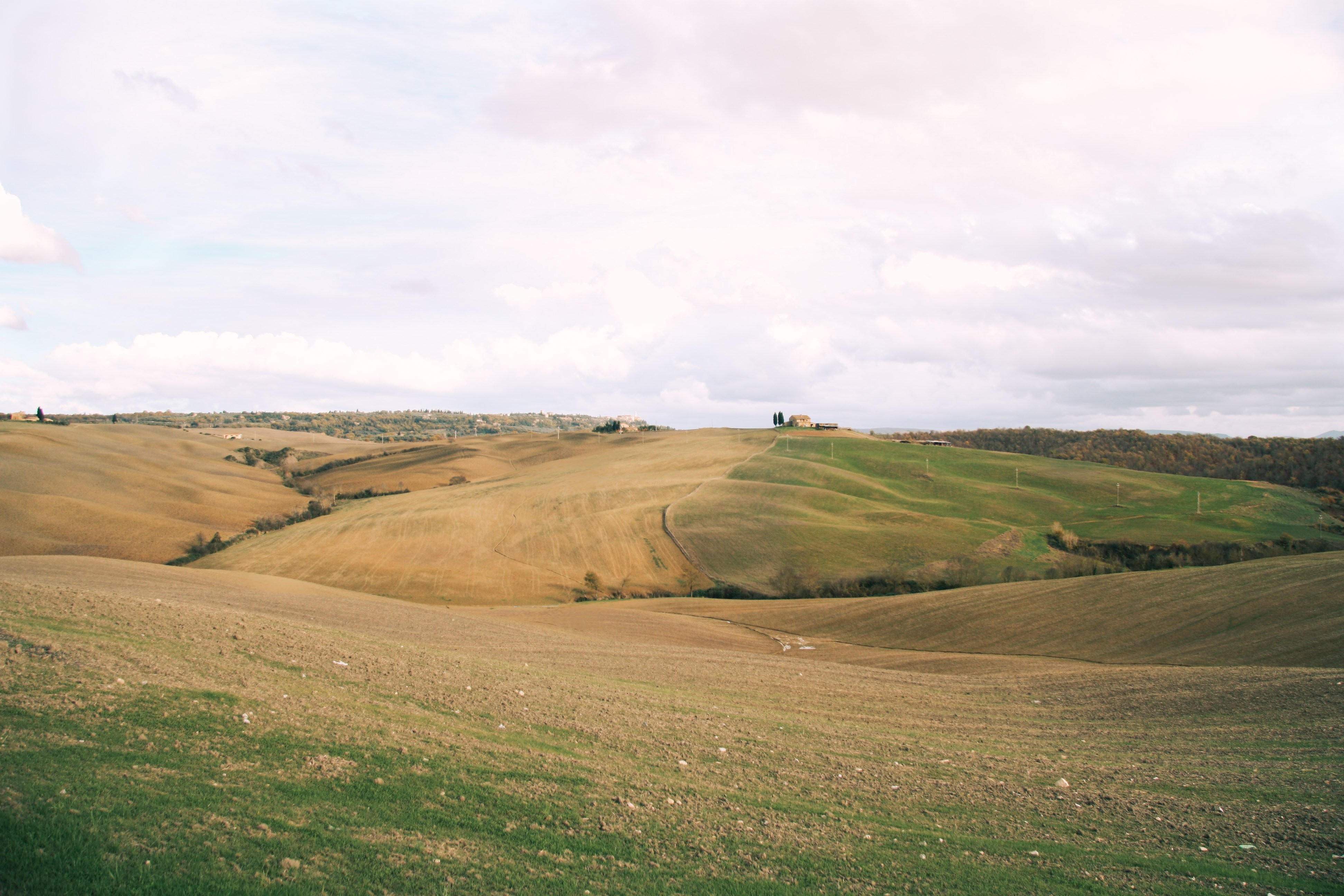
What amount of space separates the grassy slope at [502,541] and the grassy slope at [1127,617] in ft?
57.3

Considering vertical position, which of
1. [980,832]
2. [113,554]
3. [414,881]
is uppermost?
[414,881]

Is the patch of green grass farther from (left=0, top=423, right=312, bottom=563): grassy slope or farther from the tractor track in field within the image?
(left=0, top=423, right=312, bottom=563): grassy slope

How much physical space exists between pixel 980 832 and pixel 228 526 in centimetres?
8646

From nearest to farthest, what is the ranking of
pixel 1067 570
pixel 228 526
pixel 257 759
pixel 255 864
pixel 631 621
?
pixel 255 864 → pixel 257 759 → pixel 631 621 → pixel 1067 570 → pixel 228 526

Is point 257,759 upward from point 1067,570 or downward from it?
upward

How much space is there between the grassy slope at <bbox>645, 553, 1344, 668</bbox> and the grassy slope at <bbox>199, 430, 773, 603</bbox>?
17.5m

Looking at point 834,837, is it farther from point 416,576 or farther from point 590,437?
point 590,437

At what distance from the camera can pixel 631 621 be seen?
3906cm

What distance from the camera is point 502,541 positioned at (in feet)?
224

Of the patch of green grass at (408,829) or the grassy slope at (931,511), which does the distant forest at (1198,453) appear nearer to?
the grassy slope at (931,511)

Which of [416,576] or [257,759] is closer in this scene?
[257,759]

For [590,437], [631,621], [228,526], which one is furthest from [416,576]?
[590,437]

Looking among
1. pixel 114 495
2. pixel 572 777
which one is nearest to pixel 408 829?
pixel 572 777

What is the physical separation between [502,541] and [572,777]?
194ft
